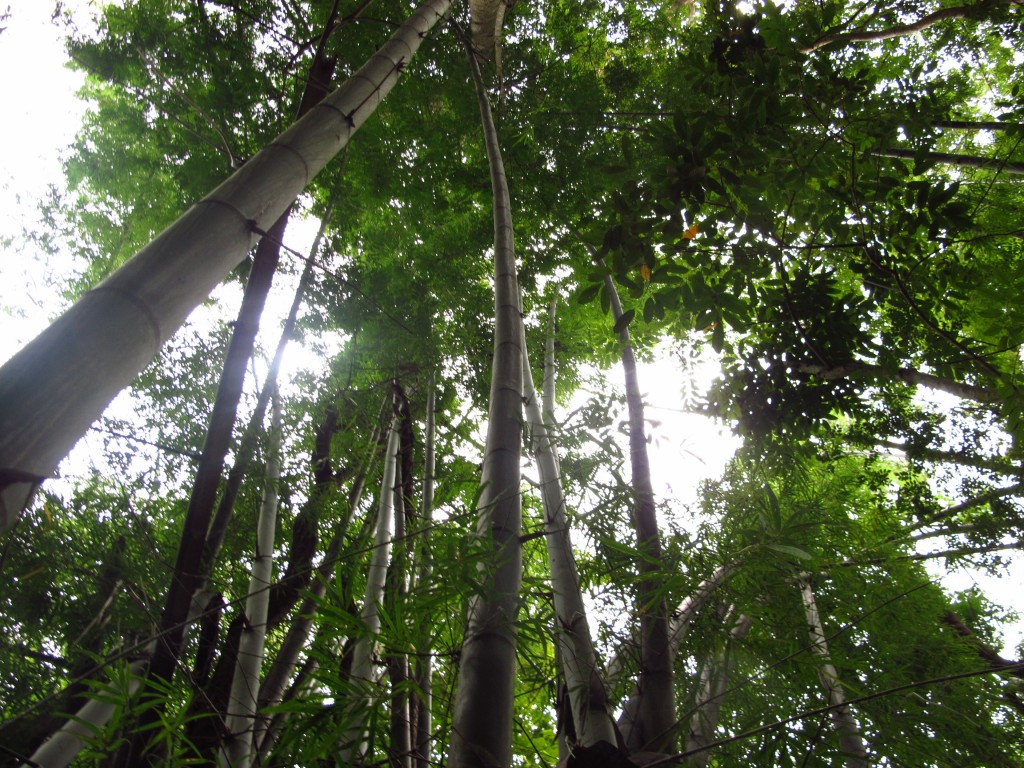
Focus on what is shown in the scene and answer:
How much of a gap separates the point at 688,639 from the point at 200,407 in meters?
2.53

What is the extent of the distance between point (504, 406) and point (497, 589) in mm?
474

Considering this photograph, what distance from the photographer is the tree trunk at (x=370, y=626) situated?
1.19m

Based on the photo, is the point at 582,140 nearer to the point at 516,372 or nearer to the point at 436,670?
the point at 516,372

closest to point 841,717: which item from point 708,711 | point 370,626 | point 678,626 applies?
point 708,711

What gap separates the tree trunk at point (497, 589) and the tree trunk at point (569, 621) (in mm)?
189

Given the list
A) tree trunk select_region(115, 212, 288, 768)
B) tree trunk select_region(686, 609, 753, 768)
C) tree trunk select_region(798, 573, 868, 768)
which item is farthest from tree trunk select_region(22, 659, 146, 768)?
tree trunk select_region(798, 573, 868, 768)

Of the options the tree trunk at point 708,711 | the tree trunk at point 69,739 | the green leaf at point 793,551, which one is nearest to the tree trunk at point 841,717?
the tree trunk at point 708,711

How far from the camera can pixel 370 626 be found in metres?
1.76

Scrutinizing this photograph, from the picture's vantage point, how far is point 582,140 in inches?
164

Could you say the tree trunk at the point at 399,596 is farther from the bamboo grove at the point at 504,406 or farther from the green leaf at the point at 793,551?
the green leaf at the point at 793,551

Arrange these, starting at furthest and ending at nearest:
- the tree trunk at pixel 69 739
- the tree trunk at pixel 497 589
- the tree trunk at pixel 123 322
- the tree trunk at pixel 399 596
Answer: the tree trunk at pixel 69 739
the tree trunk at pixel 399 596
the tree trunk at pixel 497 589
the tree trunk at pixel 123 322

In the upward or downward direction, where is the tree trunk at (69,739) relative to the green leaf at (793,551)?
downward

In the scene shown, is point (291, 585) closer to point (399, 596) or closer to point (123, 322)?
point (399, 596)

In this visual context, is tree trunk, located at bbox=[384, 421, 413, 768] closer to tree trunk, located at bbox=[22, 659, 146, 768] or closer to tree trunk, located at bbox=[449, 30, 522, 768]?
tree trunk, located at bbox=[449, 30, 522, 768]
